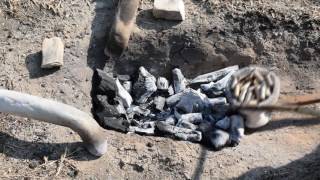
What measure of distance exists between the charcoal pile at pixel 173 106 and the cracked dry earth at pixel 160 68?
0.36 feet

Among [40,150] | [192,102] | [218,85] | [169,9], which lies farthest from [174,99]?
[40,150]

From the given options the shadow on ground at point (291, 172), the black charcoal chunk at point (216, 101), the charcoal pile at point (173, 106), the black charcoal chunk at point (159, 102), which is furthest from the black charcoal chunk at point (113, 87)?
the shadow on ground at point (291, 172)

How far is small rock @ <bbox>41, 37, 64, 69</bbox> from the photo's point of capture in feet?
16.2

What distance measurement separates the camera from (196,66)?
5227 millimetres

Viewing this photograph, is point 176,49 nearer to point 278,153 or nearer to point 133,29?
point 133,29

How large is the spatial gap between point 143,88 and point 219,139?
2.97ft

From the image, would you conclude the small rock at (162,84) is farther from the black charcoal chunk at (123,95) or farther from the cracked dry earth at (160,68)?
the black charcoal chunk at (123,95)

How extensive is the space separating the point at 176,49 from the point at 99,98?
0.89 m

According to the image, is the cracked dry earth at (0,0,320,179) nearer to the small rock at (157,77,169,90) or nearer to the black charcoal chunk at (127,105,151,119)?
the small rock at (157,77,169,90)

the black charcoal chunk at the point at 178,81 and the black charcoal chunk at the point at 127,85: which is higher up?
the black charcoal chunk at the point at 178,81

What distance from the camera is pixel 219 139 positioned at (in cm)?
459

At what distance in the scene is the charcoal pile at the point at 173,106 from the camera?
4.71 metres

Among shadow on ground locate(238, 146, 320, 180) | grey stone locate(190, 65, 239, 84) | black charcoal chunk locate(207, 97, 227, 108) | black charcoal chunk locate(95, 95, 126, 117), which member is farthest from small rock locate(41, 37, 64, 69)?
shadow on ground locate(238, 146, 320, 180)

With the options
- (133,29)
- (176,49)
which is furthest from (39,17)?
(176,49)
